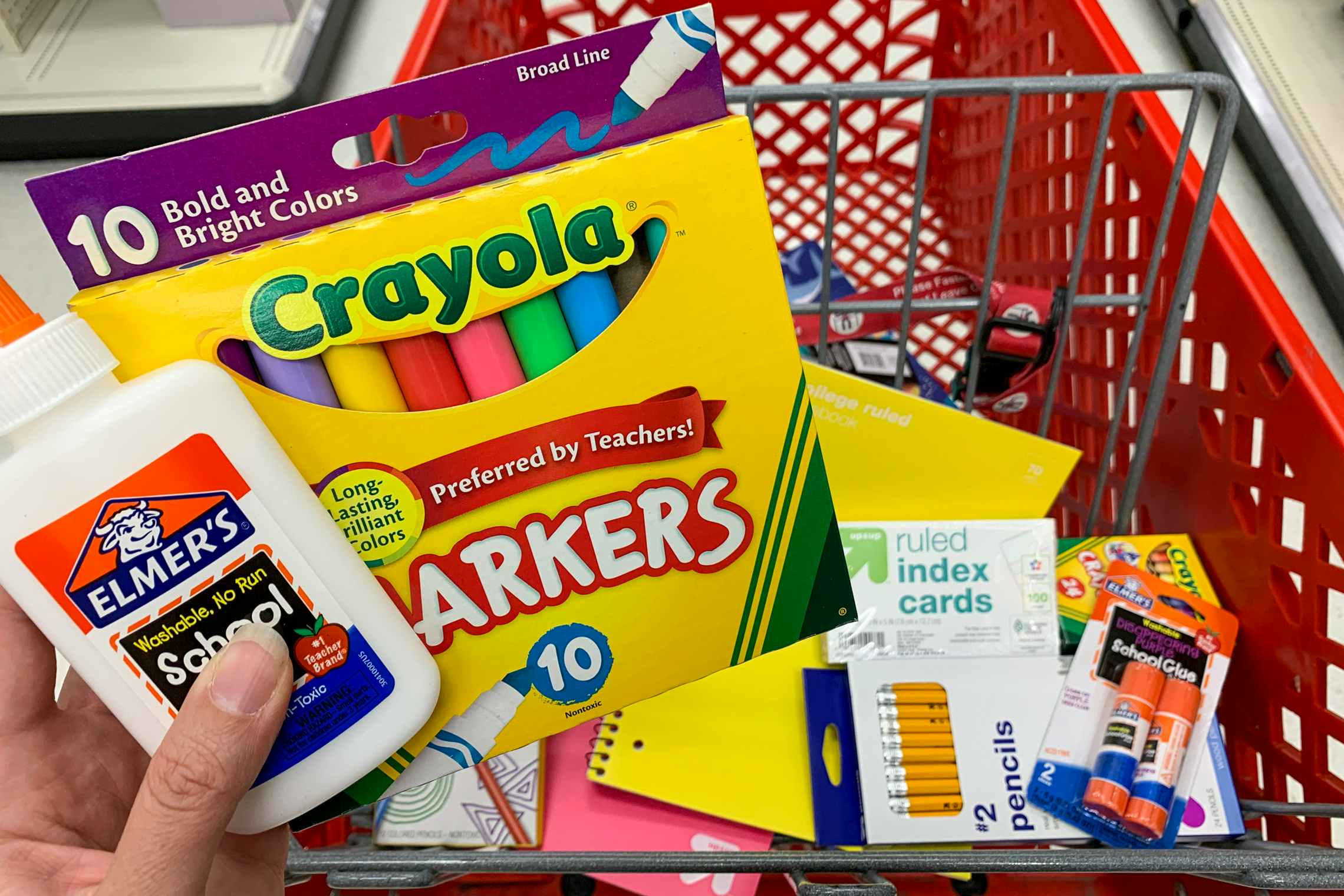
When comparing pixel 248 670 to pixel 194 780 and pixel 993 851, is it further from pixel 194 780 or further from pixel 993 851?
pixel 993 851

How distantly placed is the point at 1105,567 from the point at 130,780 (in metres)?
0.74

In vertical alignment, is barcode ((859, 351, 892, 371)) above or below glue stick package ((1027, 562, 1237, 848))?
above

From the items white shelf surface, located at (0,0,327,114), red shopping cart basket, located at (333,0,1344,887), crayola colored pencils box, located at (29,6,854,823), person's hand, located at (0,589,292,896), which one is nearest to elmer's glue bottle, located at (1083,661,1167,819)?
red shopping cart basket, located at (333,0,1344,887)

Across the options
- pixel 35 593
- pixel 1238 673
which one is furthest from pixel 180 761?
pixel 1238 673

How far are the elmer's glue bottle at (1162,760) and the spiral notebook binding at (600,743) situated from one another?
38cm

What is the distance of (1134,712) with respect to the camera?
0.62 meters

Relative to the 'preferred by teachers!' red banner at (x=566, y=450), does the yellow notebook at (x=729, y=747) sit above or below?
below

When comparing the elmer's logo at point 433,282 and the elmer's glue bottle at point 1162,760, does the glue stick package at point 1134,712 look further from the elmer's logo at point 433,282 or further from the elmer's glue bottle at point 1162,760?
the elmer's logo at point 433,282

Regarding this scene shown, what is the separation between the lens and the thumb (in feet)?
1.22

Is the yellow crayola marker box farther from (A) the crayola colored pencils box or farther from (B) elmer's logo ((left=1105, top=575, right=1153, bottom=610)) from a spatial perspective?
(A) the crayola colored pencils box

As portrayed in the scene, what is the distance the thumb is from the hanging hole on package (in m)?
0.20

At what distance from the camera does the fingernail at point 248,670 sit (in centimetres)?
37

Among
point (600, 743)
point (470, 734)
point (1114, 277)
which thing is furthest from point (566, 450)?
point (1114, 277)

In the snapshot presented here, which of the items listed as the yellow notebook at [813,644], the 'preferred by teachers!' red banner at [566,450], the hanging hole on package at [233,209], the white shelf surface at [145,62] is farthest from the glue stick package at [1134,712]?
the white shelf surface at [145,62]
